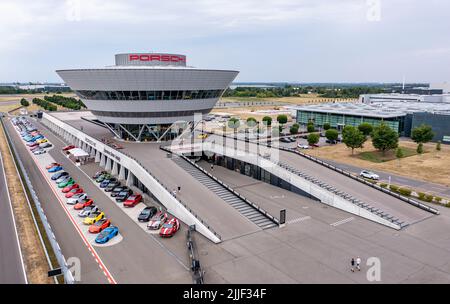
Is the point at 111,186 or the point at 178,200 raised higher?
the point at 178,200

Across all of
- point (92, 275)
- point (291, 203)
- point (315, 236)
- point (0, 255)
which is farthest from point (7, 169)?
point (315, 236)

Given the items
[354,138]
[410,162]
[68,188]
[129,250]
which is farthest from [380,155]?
[68,188]

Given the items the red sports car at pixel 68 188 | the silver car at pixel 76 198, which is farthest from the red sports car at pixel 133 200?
the red sports car at pixel 68 188

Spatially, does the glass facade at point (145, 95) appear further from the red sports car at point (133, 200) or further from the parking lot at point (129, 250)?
the parking lot at point (129, 250)

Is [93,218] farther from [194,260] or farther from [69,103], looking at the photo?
[69,103]

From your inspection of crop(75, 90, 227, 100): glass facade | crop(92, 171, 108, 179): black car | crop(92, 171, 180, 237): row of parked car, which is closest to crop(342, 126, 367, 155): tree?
crop(75, 90, 227, 100): glass facade

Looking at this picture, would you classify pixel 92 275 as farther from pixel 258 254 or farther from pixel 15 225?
pixel 15 225
